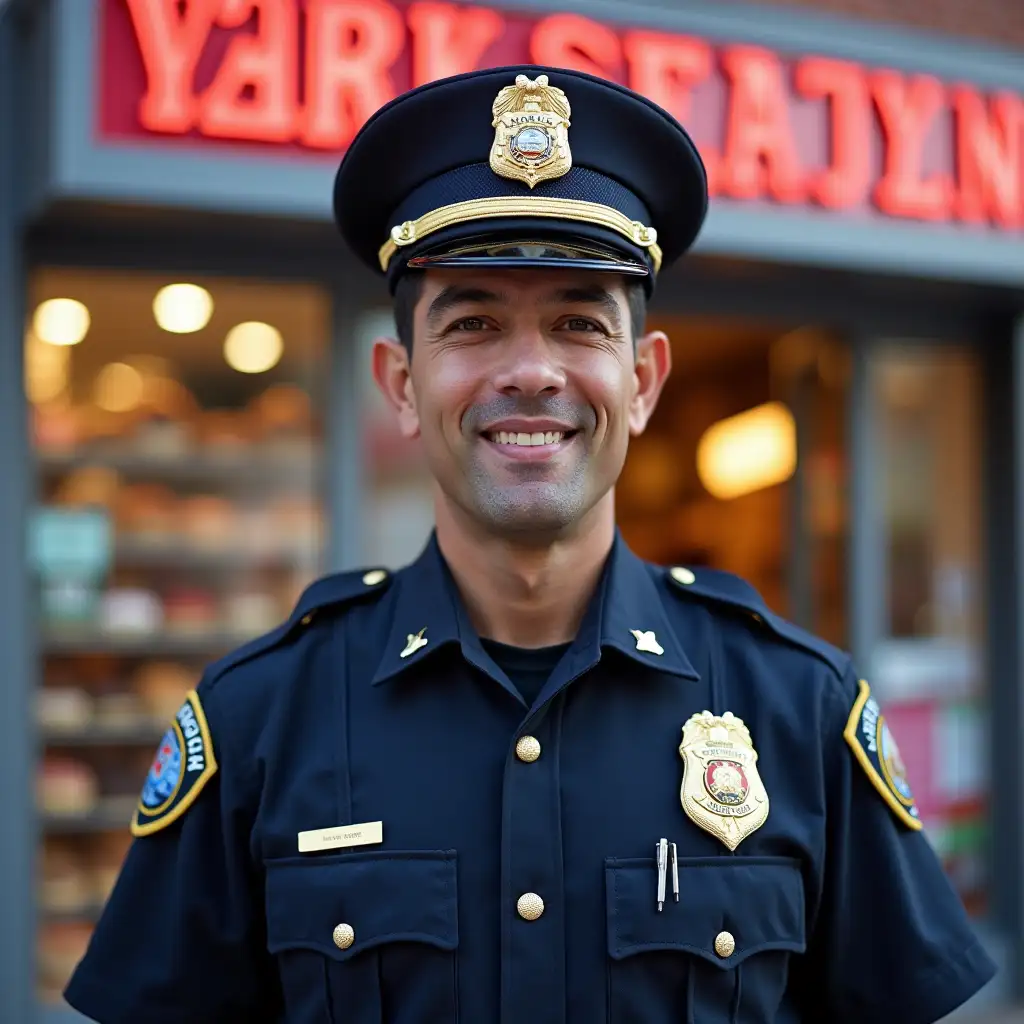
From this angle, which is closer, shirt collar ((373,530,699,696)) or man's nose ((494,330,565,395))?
man's nose ((494,330,565,395))

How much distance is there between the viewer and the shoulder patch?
6.24 feet

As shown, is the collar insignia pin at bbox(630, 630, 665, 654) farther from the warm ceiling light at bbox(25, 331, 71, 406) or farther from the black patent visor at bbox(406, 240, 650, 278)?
the warm ceiling light at bbox(25, 331, 71, 406)

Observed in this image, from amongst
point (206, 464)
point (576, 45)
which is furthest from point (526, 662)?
point (206, 464)

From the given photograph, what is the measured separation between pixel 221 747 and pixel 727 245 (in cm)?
326

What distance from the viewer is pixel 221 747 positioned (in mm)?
1881

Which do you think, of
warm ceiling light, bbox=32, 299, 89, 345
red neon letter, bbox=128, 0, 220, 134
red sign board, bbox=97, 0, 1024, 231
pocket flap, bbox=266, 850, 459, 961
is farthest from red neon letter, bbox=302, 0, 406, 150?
pocket flap, bbox=266, 850, 459, 961

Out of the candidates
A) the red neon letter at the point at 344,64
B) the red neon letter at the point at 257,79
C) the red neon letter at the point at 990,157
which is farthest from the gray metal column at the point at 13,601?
the red neon letter at the point at 990,157

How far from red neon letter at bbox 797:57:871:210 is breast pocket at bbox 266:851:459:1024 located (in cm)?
364

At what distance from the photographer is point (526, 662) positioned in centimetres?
190

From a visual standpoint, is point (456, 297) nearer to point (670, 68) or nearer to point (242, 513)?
point (670, 68)

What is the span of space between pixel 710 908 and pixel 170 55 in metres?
3.25

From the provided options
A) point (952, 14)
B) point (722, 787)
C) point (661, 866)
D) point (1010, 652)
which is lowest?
point (661, 866)

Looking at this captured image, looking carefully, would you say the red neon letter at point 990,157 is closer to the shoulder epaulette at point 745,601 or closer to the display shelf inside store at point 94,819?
the shoulder epaulette at point 745,601

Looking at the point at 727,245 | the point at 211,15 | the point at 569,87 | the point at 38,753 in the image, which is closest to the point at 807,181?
the point at 727,245
